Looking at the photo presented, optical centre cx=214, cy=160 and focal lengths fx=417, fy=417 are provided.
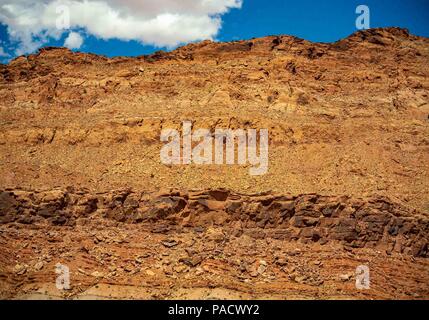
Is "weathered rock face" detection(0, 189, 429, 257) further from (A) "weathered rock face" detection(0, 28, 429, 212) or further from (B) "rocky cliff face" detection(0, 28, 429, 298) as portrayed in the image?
(A) "weathered rock face" detection(0, 28, 429, 212)

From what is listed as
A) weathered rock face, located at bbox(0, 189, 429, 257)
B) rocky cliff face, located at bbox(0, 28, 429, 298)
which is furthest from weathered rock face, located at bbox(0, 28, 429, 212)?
weathered rock face, located at bbox(0, 189, 429, 257)

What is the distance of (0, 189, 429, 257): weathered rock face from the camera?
1683 centimetres

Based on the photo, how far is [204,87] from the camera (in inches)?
1006

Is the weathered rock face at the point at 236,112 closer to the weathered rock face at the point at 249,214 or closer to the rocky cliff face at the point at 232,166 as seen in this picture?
the rocky cliff face at the point at 232,166

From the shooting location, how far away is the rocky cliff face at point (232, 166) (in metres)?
15.9

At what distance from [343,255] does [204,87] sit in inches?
541

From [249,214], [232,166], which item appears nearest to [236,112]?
[232,166]

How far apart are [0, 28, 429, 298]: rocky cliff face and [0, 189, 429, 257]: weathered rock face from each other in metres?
0.05

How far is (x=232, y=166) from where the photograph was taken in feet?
65.3

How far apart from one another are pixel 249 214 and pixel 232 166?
3365mm

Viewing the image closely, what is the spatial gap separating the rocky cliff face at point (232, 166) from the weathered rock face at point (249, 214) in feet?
0.17

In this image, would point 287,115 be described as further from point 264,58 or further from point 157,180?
point 157,180
